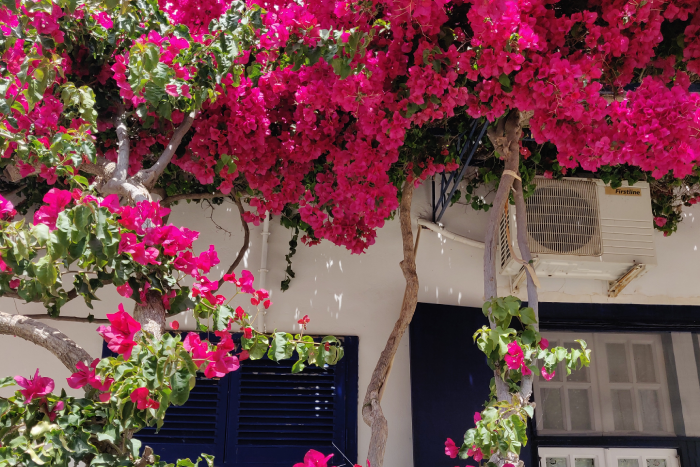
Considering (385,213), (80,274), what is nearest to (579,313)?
(385,213)

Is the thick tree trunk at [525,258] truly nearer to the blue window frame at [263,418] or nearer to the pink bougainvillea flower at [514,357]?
A: the pink bougainvillea flower at [514,357]

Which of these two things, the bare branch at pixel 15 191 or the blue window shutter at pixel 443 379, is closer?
the blue window shutter at pixel 443 379

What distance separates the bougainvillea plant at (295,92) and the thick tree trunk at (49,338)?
99 mm

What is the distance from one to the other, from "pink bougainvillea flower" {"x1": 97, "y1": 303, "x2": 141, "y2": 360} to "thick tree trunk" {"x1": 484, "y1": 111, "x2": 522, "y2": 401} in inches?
43.1

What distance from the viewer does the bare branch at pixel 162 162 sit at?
6.73 ft

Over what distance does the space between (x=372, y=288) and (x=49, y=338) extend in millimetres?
2114

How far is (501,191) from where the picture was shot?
213 cm

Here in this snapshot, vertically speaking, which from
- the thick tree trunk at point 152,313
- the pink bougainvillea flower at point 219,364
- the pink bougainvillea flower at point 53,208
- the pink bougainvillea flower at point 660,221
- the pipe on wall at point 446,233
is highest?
the pink bougainvillea flower at point 660,221

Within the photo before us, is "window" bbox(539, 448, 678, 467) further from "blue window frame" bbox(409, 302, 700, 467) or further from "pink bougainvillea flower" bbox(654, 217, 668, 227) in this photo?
"pink bougainvillea flower" bbox(654, 217, 668, 227)

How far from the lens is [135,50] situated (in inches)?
68.2

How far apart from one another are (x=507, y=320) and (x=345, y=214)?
4.15 feet

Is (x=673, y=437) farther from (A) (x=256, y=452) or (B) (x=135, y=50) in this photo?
(B) (x=135, y=50)

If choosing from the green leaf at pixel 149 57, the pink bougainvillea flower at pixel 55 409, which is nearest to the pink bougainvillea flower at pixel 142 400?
the pink bougainvillea flower at pixel 55 409

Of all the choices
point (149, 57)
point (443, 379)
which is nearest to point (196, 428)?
point (443, 379)
